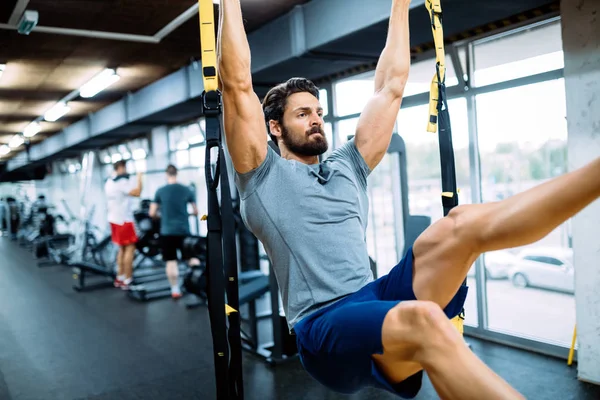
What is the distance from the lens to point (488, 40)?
3885mm

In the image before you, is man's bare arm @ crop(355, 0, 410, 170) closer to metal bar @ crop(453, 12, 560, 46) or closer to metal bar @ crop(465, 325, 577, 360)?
metal bar @ crop(453, 12, 560, 46)

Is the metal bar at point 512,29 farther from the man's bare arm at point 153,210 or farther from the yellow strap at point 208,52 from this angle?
the man's bare arm at point 153,210

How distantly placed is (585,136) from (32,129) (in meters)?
10.7

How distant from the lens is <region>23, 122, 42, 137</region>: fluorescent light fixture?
10.2m

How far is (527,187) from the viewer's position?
378 cm

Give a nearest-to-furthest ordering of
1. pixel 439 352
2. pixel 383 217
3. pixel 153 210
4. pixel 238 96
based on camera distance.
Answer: pixel 439 352
pixel 238 96
pixel 383 217
pixel 153 210

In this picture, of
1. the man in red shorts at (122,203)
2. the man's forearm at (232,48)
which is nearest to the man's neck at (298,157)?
the man's forearm at (232,48)

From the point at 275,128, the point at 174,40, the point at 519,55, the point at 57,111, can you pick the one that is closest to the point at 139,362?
the point at 275,128

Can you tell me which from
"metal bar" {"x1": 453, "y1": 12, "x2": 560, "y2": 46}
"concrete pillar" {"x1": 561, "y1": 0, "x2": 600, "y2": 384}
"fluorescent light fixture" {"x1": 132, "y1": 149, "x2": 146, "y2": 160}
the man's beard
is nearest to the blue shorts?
the man's beard

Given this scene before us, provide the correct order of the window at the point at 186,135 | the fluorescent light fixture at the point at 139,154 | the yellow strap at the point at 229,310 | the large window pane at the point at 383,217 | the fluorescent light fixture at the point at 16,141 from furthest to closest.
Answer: the fluorescent light fixture at the point at 16,141, the fluorescent light fixture at the point at 139,154, the window at the point at 186,135, the large window pane at the point at 383,217, the yellow strap at the point at 229,310

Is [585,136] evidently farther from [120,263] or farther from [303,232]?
[120,263]

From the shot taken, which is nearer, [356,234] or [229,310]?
[229,310]

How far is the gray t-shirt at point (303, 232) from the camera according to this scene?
5.29 ft

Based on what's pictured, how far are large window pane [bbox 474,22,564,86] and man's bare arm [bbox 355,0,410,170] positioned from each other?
76.5 inches
